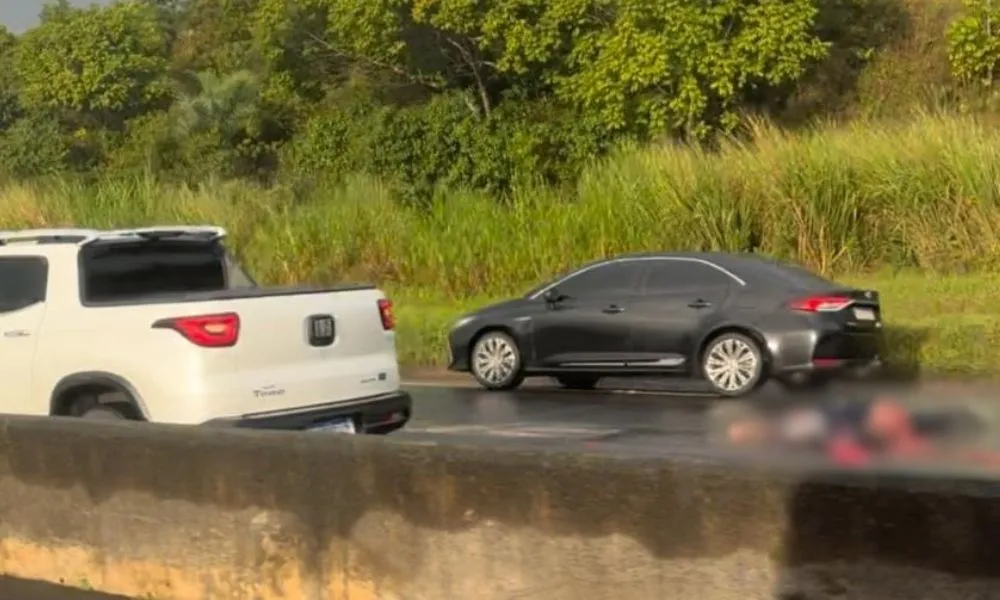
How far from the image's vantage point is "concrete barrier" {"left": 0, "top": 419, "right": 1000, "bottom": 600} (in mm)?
4590

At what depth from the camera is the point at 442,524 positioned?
226 inches

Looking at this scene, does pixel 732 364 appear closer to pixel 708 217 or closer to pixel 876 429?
pixel 876 429

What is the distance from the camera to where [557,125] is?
99.7 ft

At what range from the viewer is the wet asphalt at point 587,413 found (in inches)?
510

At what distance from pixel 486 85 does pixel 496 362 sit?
54.9ft

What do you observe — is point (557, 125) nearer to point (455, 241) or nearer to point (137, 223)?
point (455, 241)

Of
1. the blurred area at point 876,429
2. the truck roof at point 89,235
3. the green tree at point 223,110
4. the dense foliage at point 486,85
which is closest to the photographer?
the blurred area at point 876,429

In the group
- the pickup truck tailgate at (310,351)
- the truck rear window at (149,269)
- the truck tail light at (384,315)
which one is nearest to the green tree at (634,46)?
the truck rear window at (149,269)

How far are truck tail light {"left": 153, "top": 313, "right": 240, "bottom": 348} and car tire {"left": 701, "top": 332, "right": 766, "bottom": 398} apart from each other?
7784 mm

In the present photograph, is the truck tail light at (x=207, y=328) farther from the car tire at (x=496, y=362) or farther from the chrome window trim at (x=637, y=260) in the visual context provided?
the car tire at (x=496, y=362)

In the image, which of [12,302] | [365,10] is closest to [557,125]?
[365,10]

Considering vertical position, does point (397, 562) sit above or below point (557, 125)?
below

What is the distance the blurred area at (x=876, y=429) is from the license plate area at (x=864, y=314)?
237 cm

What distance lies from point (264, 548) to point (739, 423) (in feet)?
22.5
